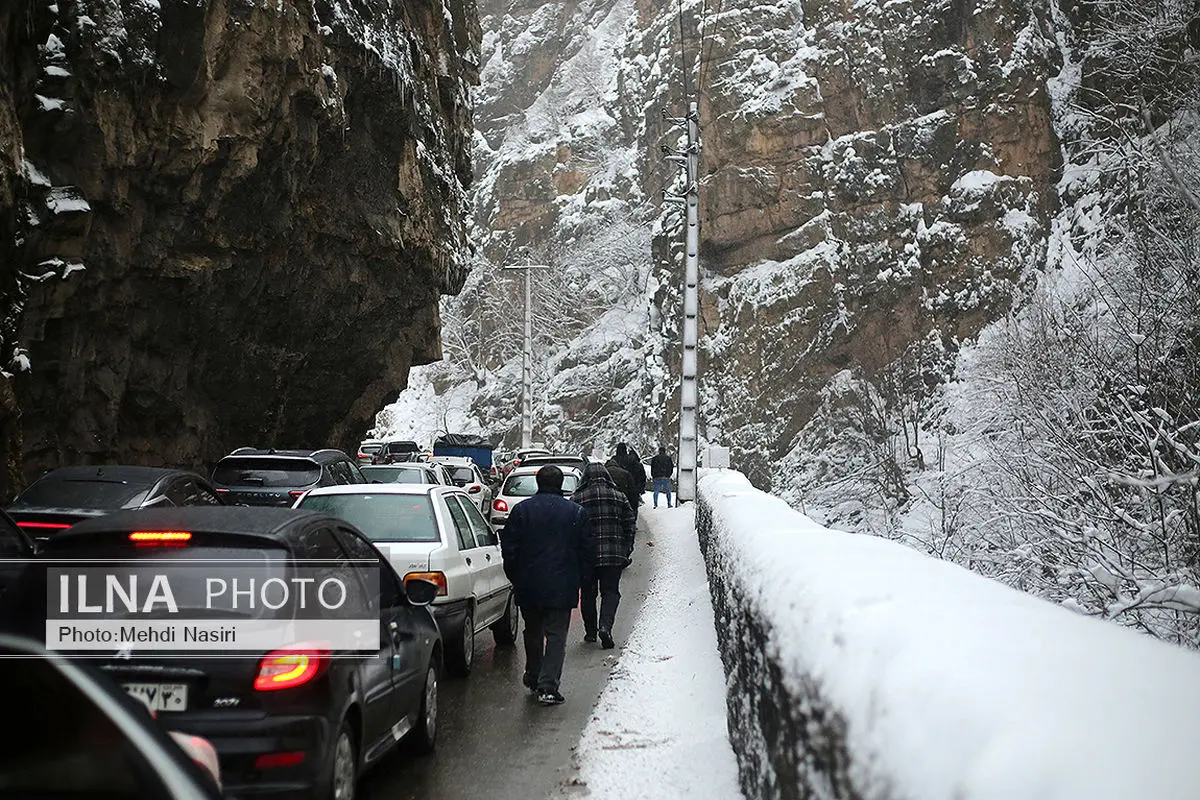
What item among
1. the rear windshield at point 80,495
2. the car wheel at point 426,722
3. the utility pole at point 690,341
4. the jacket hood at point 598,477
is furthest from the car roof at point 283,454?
the utility pole at point 690,341

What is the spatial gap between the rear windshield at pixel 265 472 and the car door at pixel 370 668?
32.6 feet

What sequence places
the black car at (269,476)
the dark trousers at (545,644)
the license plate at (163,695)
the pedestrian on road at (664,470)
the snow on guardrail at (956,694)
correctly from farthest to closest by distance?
1. the pedestrian on road at (664,470)
2. the black car at (269,476)
3. the dark trousers at (545,644)
4. the license plate at (163,695)
5. the snow on guardrail at (956,694)

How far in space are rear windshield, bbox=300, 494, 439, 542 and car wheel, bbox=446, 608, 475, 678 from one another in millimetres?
857

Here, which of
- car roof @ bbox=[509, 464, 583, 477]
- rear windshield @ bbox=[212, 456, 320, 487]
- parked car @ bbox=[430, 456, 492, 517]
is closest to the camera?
rear windshield @ bbox=[212, 456, 320, 487]

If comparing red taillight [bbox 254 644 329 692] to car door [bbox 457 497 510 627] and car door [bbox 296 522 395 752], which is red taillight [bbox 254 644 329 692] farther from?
car door [bbox 457 497 510 627]

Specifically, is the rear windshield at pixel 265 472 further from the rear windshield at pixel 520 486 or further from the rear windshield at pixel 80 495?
the rear windshield at pixel 520 486

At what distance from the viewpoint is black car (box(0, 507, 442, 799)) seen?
4.76 meters

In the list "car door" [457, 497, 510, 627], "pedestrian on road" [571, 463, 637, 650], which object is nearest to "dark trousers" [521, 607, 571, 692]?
"car door" [457, 497, 510, 627]

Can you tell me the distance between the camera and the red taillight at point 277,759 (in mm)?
4762

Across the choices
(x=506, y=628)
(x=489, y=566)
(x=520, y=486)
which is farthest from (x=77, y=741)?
(x=520, y=486)

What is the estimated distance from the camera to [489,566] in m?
10.5

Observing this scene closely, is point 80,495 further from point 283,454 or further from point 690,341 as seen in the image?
point 690,341

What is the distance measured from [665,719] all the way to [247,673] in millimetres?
3977

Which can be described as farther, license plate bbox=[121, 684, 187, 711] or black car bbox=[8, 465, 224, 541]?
black car bbox=[8, 465, 224, 541]
